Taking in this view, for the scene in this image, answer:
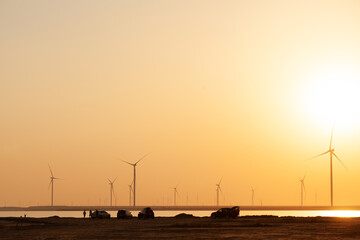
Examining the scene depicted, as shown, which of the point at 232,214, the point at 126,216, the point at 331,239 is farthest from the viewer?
the point at 126,216

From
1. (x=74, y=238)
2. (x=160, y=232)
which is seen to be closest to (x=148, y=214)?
(x=160, y=232)

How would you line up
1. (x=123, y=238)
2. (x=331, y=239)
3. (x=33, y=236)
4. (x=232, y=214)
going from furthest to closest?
1. (x=232, y=214)
2. (x=33, y=236)
3. (x=123, y=238)
4. (x=331, y=239)

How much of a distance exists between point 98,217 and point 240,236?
225 ft

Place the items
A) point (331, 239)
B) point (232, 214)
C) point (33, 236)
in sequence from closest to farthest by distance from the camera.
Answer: point (331, 239) < point (33, 236) < point (232, 214)

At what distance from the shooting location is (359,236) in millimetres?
67000

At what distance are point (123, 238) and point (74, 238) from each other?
5.29 m

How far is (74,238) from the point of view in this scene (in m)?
69.1

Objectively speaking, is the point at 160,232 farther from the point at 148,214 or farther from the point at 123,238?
the point at 148,214

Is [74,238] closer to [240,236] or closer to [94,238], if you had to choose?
[94,238]

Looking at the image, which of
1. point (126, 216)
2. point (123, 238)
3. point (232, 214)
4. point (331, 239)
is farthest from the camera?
point (126, 216)

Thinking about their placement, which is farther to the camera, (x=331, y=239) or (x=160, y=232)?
(x=160, y=232)

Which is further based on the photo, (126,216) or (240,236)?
(126,216)

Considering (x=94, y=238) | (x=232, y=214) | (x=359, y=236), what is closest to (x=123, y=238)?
(x=94, y=238)

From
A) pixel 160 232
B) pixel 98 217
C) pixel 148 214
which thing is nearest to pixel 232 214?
pixel 148 214
